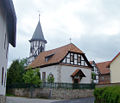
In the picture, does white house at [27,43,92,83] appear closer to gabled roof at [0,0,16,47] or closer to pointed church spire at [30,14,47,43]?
gabled roof at [0,0,16,47]

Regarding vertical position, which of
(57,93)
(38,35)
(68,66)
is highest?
(38,35)

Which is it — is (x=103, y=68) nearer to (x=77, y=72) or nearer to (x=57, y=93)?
(x=77, y=72)

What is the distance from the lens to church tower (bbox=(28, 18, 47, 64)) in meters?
54.6

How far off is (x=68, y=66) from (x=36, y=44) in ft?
83.8

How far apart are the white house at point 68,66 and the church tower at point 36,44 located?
2002 centimetres

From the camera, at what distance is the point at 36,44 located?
55.7 m

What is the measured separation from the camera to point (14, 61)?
3728 cm

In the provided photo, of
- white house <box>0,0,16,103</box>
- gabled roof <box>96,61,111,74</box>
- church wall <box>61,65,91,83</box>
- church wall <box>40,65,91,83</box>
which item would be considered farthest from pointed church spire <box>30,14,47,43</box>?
white house <box>0,0,16,103</box>

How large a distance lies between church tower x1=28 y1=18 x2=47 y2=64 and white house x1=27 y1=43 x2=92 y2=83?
65.7 ft

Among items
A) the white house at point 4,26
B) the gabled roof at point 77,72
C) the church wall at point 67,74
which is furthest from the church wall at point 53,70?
the white house at point 4,26

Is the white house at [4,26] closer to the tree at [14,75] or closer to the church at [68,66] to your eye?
the church at [68,66]

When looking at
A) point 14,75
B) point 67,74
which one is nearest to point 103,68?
point 67,74

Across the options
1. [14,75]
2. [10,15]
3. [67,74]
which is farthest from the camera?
[14,75]

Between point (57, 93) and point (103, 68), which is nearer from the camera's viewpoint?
point (57, 93)
